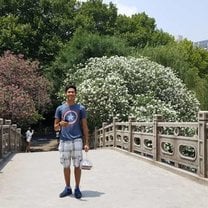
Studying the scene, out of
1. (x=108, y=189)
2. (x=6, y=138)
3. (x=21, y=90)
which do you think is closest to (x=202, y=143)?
(x=108, y=189)

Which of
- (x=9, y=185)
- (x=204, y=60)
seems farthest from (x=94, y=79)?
(x=204, y=60)

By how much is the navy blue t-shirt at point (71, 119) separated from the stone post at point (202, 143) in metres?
2.44

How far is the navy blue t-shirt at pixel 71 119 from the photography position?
772cm

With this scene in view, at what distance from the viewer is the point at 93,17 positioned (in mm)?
46406

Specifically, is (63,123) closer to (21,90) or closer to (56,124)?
(56,124)

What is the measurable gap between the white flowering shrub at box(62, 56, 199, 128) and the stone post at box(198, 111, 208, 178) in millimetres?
16467

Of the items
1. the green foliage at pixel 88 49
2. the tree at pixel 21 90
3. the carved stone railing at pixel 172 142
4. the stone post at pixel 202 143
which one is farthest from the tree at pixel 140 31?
the stone post at pixel 202 143

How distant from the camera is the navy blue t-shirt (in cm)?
772

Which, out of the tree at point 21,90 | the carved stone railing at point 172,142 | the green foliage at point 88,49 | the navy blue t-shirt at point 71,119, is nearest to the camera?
the navy blue t-shirt at point 71,119

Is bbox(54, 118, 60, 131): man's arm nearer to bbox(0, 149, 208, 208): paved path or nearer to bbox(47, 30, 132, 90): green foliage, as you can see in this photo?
bbox(0, 149, 208, 208): paved path

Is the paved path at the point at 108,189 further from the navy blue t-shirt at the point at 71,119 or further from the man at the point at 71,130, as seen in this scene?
the navy blue t-shirt at the point at 71,119

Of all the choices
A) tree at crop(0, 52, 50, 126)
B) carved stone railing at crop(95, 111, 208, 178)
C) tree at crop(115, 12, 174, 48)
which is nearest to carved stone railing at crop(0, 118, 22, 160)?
carved stone railing at crop(95, 111, 208, 178)

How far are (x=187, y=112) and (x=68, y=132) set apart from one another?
22.1 m

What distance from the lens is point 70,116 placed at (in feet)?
25.4
